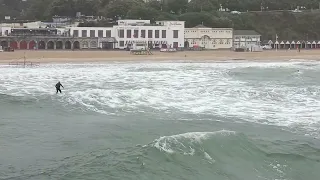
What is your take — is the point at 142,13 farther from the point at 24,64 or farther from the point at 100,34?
the point at 24,64

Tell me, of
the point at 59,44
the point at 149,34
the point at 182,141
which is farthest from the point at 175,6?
the point at 182,141

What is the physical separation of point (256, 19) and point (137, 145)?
102m

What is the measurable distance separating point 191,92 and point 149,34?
56225mm

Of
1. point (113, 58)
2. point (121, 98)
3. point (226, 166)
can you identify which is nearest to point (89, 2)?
point (113, 58)

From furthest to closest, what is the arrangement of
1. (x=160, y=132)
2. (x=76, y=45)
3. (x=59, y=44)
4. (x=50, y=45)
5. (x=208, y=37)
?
(x=208, y=37)
(x=76, y=45)
(x=59, y=44)
(x=50, y=45)
(x=160, y=132)

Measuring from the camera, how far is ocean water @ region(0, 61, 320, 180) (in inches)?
492

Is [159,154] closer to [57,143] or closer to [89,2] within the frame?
[57,143]

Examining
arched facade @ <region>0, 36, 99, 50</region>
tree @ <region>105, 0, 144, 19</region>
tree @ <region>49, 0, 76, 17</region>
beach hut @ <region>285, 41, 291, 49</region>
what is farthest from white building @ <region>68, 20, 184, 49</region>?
beach hut @ <region>285, 41, 291, 49</region>

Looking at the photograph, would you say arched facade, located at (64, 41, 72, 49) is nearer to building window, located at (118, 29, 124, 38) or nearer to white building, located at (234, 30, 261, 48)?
building window, located at (118, 29, 124, 38)

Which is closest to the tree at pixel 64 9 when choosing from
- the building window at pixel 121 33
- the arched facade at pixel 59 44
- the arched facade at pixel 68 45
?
the arched facade at pixel 59 44

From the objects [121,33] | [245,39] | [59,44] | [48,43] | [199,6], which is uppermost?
[199,6]

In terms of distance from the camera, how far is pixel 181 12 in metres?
109

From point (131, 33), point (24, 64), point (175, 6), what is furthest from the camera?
point (175, 6)

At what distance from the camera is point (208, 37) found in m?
89.6
